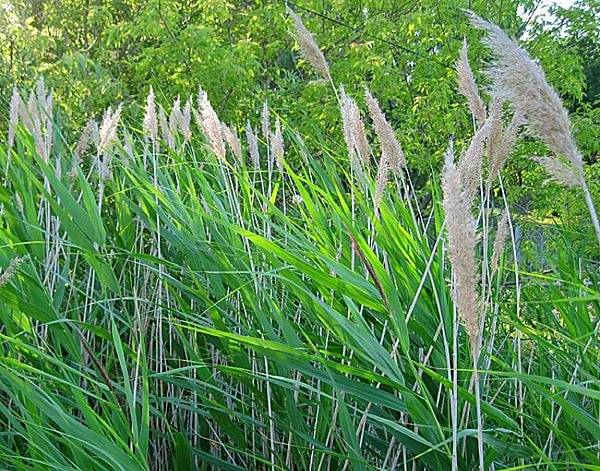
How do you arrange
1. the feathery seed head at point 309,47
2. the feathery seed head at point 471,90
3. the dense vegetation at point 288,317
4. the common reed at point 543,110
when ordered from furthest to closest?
the feathery seed head at point 309,47 < the feathery seed head at point 471,90 < the dense vegetation at point 288,317 < the common reed at point 543,110

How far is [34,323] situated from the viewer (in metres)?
1.55

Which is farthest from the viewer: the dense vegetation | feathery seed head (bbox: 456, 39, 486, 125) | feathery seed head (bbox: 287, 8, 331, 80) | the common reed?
feathery seed head (bbox: 287, 8, 331, 80)

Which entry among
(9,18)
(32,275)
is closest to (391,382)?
(32,275)

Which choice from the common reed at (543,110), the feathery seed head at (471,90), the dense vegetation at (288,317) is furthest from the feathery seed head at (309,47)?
the common reed at (543,110)

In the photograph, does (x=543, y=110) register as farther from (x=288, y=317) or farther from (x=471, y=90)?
(x=288, y=317)

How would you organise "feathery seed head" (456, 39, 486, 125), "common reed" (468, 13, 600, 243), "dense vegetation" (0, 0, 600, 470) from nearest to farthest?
"common reed" (468, 13, 600, 243), "dense vegetation" (0, 0, 600, 470), "feathery seed head" (456, 39, 486, 125)

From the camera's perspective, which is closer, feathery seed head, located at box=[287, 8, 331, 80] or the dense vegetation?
the dense vegetation

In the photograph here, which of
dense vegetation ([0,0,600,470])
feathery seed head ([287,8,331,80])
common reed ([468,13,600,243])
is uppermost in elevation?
feathery seed head ([287,8,331,80])

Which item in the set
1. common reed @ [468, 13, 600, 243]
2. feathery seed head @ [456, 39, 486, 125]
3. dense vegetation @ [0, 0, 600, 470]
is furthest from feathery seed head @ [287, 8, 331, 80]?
common reed @ [468, 13, 600, 243]

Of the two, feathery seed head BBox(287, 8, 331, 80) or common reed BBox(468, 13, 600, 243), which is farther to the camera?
feathery seed head BBox(287, 8, 331, 80)

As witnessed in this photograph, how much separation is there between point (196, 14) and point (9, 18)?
134 centimetres

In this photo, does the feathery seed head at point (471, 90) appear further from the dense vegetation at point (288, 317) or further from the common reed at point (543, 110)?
the common reed at point (543, 110)

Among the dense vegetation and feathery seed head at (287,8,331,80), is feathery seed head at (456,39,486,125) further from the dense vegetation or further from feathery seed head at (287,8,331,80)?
feathery seed head at (287,8,331,80)

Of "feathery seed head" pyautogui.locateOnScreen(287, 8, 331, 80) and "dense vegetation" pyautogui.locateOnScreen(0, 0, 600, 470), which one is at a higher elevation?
"feathery seed head" pyautogui.locateOnScreen(287, 8, 331, 80)
